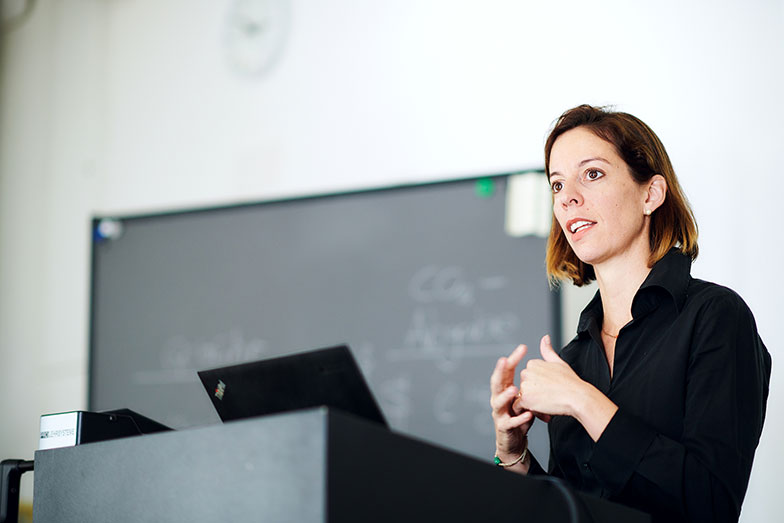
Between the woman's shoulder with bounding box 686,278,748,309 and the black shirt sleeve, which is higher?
the woman's shoulder with bounding box 686,278,748,309

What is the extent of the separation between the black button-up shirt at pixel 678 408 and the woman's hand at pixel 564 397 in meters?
0.03

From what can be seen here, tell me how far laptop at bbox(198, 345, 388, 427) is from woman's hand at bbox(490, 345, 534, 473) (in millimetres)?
378

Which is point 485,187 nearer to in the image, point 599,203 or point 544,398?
point 599,203

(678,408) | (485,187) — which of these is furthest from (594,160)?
(485,187)

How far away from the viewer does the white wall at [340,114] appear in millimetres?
2539

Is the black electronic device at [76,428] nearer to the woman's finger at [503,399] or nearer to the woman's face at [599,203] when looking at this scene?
the woman's finger at [503,399]

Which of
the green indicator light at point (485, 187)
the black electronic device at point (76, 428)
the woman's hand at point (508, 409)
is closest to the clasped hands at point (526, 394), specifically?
the woman's hand at point (508, 409)

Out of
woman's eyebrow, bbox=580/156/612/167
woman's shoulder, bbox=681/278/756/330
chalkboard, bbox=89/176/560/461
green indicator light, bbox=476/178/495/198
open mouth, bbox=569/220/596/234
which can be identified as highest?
woman's eyebrow, bbox=580/156/612/167

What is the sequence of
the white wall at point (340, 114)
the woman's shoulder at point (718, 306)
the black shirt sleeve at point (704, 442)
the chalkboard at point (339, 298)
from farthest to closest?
1. the chalkboard at point (339, 298)
2. the white wall at point (340, 114)
3. the woman's shoulder at point (718, 306)
4. the black shirt sleeve at point (704, 442)

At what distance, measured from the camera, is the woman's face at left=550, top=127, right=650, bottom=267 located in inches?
62.4

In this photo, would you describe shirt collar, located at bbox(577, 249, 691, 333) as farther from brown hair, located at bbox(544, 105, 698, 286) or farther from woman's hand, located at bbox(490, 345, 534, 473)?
woman's hand, located at bbox(490, 345, 534, 473)

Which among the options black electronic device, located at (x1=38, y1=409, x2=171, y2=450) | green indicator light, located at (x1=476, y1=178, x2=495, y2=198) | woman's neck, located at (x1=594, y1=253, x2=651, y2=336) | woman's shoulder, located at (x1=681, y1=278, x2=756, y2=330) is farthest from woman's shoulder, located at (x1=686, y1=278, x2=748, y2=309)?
green indicator light, located at (x1=476, y1=178, x2=495, y2=198)

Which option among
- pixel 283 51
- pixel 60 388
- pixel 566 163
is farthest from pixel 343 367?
pixel 60 388

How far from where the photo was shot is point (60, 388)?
3.55 m
